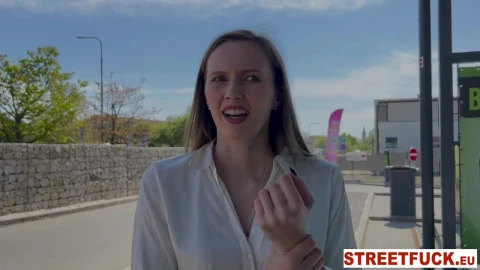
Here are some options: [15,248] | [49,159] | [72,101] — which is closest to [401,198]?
[15,248]

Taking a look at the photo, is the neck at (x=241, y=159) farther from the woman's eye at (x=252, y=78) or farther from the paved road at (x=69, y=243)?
the paved road at (x=69, y=243)

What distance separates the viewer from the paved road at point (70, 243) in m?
7.34

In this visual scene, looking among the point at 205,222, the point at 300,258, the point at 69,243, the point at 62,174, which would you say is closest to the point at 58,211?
the point at 62,174

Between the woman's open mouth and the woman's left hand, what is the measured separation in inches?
19.2

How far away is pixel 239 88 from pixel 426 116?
4183 millimetres

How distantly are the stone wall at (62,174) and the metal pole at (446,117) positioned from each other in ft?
34.8

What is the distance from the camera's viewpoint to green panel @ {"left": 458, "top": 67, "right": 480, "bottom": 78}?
493 cm

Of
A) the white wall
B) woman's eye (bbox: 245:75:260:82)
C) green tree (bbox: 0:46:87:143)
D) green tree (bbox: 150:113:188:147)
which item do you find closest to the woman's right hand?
woman's eye (bbox: 245:75:260:82)

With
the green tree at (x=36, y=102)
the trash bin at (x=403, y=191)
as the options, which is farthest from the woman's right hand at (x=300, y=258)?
the green tree at (x=36, y=102)

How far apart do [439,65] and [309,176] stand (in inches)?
143

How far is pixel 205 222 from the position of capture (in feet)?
5.42

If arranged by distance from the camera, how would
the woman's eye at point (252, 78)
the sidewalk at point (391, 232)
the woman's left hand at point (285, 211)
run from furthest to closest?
the sidewalk at point (391, 232), the woman's eye at point (252, 78), the woman's left hand at point (285, 211)

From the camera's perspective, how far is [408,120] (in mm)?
39344

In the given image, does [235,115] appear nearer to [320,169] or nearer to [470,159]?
[320,169]
